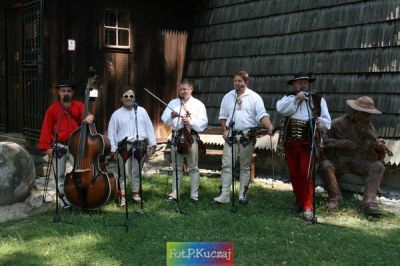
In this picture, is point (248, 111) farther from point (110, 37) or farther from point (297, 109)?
point (110, 37)

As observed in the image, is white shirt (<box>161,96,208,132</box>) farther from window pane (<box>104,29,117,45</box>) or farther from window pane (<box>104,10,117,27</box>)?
window pane (<box>104,10,117,27</box>)

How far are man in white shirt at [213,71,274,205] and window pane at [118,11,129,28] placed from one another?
348 cm

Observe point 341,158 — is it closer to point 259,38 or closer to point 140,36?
point 259,38

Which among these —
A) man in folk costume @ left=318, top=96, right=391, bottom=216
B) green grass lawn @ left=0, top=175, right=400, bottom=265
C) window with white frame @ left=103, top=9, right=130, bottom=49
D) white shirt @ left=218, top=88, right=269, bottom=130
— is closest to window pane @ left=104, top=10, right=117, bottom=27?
window with white frame @ left=103, top=9, right=130, bottom=49

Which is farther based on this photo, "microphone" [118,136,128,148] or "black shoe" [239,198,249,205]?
"black shoe" [239,198,249,205]

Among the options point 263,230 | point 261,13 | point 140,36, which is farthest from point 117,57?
point 263,230

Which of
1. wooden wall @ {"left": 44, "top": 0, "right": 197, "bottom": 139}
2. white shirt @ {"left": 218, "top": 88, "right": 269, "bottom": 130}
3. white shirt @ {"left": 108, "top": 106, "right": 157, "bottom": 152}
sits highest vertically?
wooden wall @ {"left": 44, "top": 0, "right": 197, "bottom": 139}

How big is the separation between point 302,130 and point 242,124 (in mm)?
823

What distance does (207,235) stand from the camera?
4.84 meters

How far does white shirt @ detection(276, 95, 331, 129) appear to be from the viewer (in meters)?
5.34

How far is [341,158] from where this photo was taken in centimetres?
598

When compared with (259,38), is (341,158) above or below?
below

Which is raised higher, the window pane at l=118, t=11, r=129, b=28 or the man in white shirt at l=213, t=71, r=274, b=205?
the window pane at l=118, t=11, r=129, b=28

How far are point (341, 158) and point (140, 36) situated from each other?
459 cm
